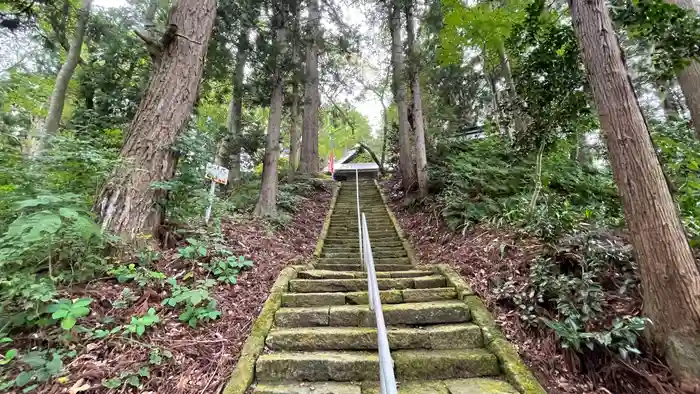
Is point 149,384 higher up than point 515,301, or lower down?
lower down

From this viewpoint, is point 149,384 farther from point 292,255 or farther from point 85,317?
point 292,255

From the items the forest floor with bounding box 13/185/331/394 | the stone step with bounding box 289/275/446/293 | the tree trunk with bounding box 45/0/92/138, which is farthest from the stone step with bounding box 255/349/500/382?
the tree trunk with bounding box 45/0/92/138

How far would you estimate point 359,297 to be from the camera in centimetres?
342

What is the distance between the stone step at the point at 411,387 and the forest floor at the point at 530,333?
384 millimetres

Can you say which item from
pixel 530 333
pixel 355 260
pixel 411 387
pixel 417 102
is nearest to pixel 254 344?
pixel 411 387

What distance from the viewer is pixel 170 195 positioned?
3.73 meters

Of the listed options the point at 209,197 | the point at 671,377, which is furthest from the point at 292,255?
the point at 671,377

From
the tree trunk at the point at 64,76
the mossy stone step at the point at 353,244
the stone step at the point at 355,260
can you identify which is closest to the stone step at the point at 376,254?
the stone step at the point at 355,260

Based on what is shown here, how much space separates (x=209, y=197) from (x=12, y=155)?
1.81 m

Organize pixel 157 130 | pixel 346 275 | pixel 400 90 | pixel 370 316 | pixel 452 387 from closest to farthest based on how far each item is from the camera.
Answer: pixel 452 387 → pixel 370 316 → pixel 157 130 → pixel 346 275 → pixel 400 90

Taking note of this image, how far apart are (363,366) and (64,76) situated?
865 cm

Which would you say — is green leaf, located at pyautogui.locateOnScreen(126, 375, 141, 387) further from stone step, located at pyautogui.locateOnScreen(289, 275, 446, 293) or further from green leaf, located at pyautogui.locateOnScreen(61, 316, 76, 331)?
stone step, located at pyautogui.locateOnScreen(289, 275, 446, 293)

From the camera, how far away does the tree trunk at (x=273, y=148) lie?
6.61m

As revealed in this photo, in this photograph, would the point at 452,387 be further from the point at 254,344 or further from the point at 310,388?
the point at 254,344
